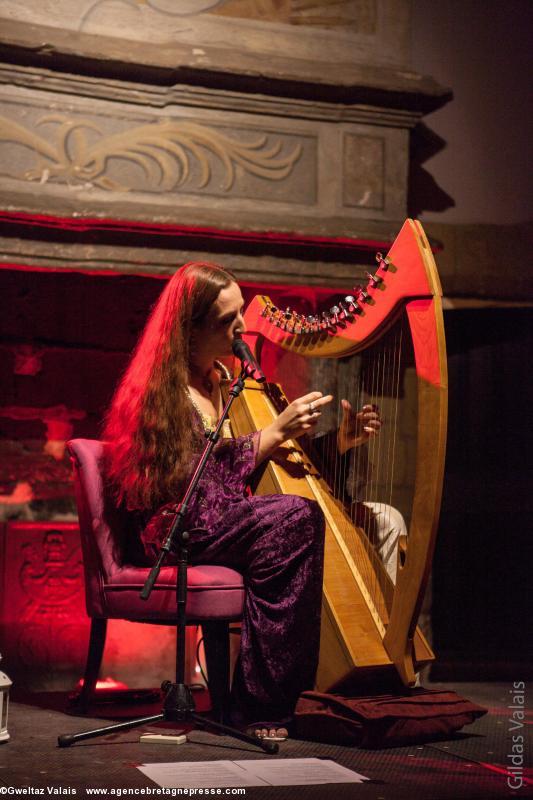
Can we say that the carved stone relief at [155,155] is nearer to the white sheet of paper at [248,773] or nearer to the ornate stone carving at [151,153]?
the ornate stone carving at [151,153]

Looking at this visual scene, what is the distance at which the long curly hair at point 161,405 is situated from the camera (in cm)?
306

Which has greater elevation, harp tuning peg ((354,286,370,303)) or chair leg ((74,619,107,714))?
harp tuning peg ((354,286,370,303))

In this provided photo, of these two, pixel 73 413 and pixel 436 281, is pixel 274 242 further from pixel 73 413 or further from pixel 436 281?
pixel 436 281

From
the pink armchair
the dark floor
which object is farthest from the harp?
the pink armchair

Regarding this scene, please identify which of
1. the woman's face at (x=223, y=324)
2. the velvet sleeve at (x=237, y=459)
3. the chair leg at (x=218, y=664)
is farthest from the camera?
the woman's face at (x=223, y=324)

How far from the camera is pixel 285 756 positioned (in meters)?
2.62

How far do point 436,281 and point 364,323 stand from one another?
0.31 metres

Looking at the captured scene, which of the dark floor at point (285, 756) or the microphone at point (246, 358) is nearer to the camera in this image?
the dark floor at point (285, 756)

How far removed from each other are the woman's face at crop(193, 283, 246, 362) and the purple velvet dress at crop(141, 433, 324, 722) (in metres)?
0.51

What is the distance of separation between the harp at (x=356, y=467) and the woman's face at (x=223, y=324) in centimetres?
17

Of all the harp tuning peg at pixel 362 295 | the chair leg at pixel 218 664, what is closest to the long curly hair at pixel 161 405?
the chair leg at pixel 218 664

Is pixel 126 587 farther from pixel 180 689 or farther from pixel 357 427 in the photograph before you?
pixel 357 427

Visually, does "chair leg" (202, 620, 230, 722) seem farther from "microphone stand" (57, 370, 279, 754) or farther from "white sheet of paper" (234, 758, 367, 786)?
"white sheet of paper" (234, 758, 367, 786)

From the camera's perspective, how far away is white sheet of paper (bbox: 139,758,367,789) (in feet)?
7.55
